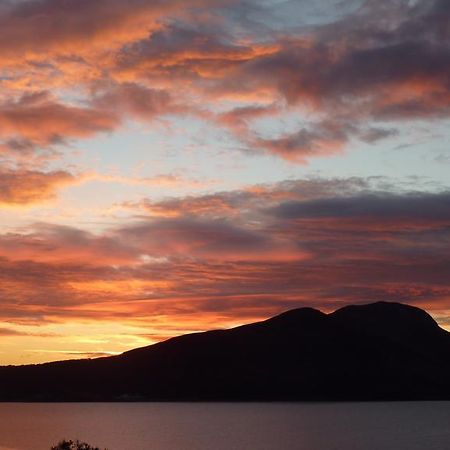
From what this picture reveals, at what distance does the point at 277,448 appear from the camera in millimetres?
189000

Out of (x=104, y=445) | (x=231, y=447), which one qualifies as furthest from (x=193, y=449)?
(x=104, y=445)

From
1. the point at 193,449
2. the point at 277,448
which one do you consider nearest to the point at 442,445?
the point at 277,448

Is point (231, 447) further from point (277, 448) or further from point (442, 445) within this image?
point (442, 445)

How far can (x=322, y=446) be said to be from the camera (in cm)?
19725

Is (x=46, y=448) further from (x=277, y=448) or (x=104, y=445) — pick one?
(x=277, y=448)

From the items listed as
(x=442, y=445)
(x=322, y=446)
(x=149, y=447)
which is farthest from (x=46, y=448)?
(x=442, y=445)

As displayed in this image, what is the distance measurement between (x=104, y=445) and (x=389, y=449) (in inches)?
2858

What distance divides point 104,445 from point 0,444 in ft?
85.2

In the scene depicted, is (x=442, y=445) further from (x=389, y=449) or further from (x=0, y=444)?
(x=0, y=444)

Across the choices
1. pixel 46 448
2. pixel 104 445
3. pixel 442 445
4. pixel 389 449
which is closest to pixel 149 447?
pixel 104 445

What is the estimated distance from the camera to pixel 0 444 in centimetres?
18950

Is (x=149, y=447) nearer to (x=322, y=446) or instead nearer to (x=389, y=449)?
(x=322, y=446)

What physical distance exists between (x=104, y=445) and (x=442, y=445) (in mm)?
87228

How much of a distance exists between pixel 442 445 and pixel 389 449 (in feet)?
54.1
